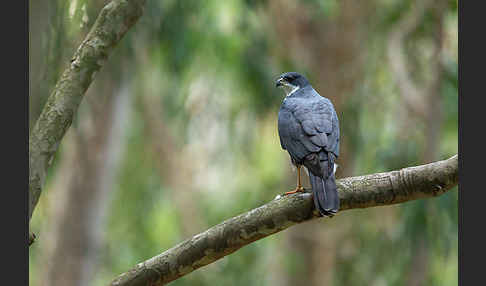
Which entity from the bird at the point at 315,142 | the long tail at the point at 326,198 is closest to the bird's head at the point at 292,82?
the bird at the point at 315,142

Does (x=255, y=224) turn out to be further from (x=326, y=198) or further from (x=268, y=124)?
(x=268, y=124)

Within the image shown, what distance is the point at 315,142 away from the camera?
460 centimetres

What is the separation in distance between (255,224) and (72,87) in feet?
4.21

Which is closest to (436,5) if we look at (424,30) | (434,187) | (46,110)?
(424,30)

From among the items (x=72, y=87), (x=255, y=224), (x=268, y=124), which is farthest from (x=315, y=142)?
(x=268, y=124)

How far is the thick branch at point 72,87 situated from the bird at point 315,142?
1400mm

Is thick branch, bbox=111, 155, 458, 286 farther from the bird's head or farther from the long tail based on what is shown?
the bird's head

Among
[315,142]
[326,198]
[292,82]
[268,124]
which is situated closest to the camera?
[326,198]

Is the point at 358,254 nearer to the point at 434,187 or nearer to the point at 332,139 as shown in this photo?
the point at 332,139

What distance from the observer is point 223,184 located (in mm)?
14852

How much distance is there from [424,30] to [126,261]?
21.2ft

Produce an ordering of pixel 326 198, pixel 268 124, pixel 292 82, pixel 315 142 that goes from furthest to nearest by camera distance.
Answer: pixel 268 124 < pixel 292 82 < pixel 315 142 < pixel 326 198

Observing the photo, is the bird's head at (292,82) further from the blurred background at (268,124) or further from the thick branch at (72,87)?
the thick branch at (72,87)

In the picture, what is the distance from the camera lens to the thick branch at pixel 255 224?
3689mm
